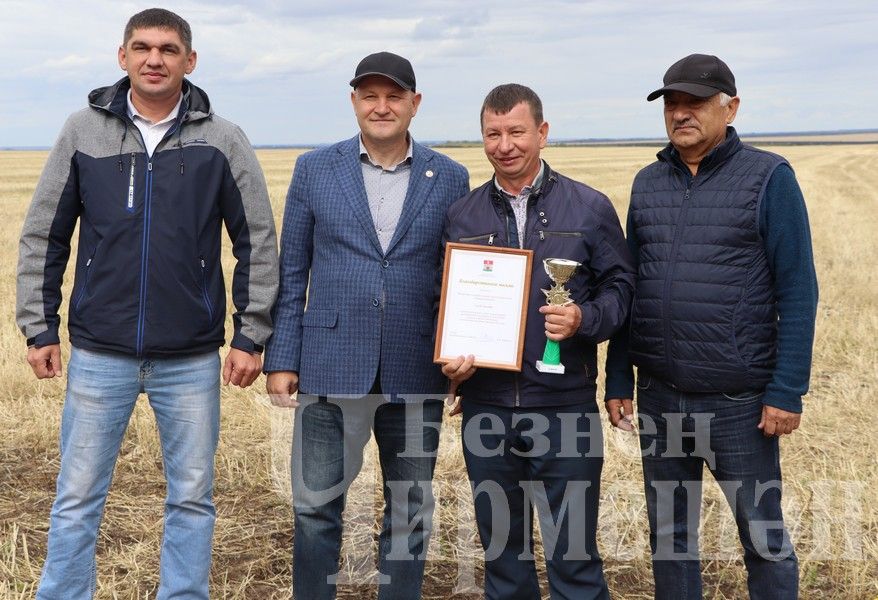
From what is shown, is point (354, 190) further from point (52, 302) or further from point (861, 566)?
point (861, 566)

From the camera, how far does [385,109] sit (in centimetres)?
368

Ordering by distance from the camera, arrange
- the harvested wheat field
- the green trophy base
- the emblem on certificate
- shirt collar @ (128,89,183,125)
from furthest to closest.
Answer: the harvested wheat field, shirt collar @ (128,89,183,125), the green trophy base, the emblem on certificate

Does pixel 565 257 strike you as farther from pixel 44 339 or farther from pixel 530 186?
pixel 44 339

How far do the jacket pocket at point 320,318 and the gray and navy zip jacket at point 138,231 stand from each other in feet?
→ 0.54

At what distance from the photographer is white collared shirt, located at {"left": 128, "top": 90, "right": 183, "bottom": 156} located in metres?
3.67

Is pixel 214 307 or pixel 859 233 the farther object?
pixel 859 233

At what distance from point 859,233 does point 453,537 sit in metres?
14.9

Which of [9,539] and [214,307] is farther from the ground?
[214,307]

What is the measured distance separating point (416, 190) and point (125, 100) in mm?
1211

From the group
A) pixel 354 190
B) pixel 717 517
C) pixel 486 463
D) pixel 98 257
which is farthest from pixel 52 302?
pixel 717 517

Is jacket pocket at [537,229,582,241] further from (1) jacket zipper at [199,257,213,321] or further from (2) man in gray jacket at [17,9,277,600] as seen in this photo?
(1) jacket zipper at [199,257,213,321]

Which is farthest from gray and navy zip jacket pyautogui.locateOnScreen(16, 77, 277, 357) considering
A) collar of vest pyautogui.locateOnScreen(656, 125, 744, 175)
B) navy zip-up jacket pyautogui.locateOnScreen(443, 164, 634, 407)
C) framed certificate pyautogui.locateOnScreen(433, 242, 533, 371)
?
collar of vest pyautogui.locateOnScreen(656, 125, 744, 175)

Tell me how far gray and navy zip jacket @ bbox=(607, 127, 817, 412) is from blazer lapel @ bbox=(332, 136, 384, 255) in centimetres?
111

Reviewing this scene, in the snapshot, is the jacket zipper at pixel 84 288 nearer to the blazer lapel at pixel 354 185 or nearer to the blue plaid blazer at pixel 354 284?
the blue plaid blazer at pixel 354 284
